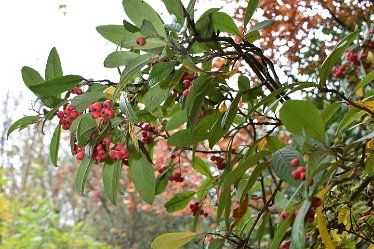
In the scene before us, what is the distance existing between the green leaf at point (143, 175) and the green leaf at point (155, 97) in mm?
185

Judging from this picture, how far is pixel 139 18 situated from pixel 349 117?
33 centimetres

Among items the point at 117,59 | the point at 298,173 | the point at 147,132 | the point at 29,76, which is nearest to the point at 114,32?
the point at 117,59

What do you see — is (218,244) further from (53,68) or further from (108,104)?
(53,68)

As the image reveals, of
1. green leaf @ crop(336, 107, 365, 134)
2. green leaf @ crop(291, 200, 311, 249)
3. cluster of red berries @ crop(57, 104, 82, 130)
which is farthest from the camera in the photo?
cluster of red berries @ crop(57, 104, 82, 130)

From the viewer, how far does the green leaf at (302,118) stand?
56 cm

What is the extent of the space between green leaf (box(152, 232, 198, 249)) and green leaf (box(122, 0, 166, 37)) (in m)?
0.28

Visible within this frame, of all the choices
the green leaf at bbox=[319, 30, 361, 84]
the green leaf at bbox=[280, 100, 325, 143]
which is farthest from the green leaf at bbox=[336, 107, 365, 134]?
the green leaf at bbox=[280, 100, 325, 143]

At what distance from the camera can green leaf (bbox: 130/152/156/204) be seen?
986 mm

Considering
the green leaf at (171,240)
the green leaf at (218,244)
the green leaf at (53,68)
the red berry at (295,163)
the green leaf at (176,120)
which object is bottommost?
the green leaf at (218,244)

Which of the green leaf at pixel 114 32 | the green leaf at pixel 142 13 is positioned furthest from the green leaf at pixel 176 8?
the green leaf at pixel 114 32

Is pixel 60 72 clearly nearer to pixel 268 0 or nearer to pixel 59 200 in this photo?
pixel 268 0

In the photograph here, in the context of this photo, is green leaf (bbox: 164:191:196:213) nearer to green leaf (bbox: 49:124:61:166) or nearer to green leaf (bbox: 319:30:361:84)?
green leaf (bbox: 49:124:61:166)

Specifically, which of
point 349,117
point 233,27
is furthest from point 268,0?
point 349,117

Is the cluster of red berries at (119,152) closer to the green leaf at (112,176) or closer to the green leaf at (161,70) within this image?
the green leaf at (112,176)
